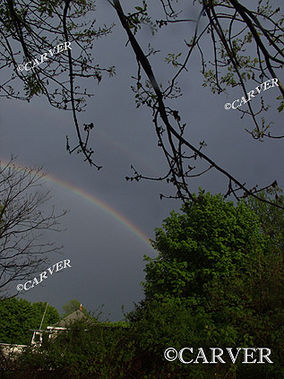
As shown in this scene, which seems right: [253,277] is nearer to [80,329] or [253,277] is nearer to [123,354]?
[123,354]

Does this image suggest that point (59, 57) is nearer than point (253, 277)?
Yes

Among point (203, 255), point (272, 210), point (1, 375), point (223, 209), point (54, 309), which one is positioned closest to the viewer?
point (1, 375)

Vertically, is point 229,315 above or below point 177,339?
above

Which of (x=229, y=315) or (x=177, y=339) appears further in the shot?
(x=177, y=339)

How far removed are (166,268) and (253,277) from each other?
428 inches

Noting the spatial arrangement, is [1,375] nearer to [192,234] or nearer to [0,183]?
[0,183]

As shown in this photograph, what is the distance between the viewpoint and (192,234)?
2044 centimetres

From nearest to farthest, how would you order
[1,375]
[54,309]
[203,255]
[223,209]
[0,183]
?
[1,375] → [0,183] → [203,255] → [223,209] → [54,309]

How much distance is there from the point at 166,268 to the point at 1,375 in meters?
12.3

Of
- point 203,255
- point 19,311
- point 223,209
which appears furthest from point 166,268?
point 19,311

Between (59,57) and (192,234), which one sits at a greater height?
(192,234)

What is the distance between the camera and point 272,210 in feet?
89.8

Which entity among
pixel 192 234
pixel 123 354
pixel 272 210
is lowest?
pixel 123 354

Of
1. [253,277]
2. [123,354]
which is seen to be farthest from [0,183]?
[253,277]
